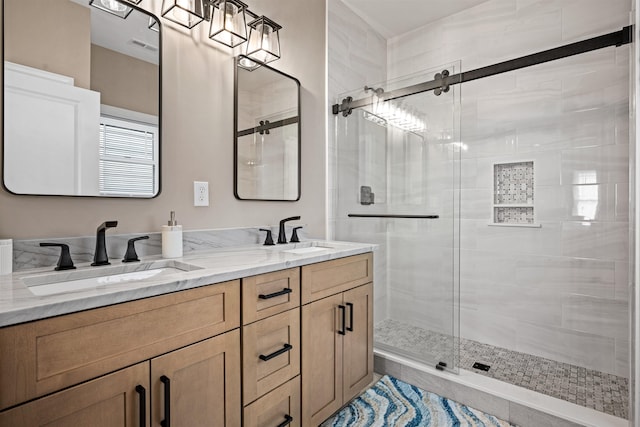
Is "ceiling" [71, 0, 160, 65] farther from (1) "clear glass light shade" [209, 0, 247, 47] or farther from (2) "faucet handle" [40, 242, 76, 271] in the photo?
(2) "faucet handle" [40, 242, 76, 271]

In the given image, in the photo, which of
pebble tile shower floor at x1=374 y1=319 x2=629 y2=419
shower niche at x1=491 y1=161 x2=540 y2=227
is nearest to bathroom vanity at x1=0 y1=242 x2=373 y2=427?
pebble tile shower floor at x1=374 y1=319 x2=629 y2=419

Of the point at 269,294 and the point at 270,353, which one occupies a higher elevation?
the point at 269,294

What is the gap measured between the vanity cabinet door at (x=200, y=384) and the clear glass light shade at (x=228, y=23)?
142cm

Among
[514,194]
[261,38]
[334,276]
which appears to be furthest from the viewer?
[514,194]

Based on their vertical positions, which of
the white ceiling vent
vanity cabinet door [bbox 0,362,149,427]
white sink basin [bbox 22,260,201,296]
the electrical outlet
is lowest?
vanity cabinet door [bbox 0,362,149,427]

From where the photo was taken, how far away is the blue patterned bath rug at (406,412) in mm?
1696

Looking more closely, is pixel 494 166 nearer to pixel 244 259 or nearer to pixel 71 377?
pixel 244 259

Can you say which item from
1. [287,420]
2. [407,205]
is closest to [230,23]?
[407,205]

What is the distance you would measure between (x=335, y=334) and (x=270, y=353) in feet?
1.46

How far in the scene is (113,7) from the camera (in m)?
1.40

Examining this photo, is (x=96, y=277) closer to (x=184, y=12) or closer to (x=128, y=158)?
(x=128, y=158)

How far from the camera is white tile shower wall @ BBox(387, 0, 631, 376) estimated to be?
208 centimetres

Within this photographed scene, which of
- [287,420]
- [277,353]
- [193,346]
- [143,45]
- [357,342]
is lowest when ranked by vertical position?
[287,420]

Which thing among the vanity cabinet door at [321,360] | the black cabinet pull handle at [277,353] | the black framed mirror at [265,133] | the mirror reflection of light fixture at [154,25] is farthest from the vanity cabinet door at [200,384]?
the mirror reflection of light fixture at [154,25]
